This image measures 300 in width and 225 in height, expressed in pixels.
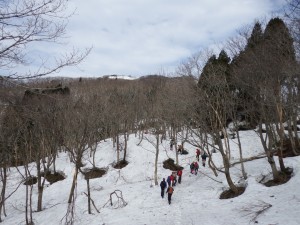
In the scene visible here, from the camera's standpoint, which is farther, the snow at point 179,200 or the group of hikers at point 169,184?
the group of hikers at point 169,184

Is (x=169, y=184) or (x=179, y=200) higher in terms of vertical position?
(x=169, y=184)

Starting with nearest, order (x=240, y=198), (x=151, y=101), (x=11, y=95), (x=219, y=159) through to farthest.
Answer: (x=11, y=95)
(x=240, y=198)
(x=219, y=159)
(x=151, y=101)

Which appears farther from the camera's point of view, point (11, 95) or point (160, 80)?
point (160, 80)

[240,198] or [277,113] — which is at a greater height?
[277,113]

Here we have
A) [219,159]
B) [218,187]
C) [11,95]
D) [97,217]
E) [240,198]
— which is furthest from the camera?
[219,159]

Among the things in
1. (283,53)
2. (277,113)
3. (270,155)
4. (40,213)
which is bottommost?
(40,213)

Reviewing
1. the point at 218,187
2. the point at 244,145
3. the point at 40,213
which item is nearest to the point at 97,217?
the point at 40,213

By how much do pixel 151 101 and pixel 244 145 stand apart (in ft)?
43.3

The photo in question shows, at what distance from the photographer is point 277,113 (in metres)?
17.8

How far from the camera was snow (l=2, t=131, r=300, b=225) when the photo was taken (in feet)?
47.4

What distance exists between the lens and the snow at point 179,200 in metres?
14.4

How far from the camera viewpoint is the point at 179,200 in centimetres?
1958

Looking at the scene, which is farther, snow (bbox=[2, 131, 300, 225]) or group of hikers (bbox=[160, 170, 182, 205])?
group of hikers (bbox=[160, 170, 182, 205])

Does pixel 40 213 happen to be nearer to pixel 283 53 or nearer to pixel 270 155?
pixel 270 155
